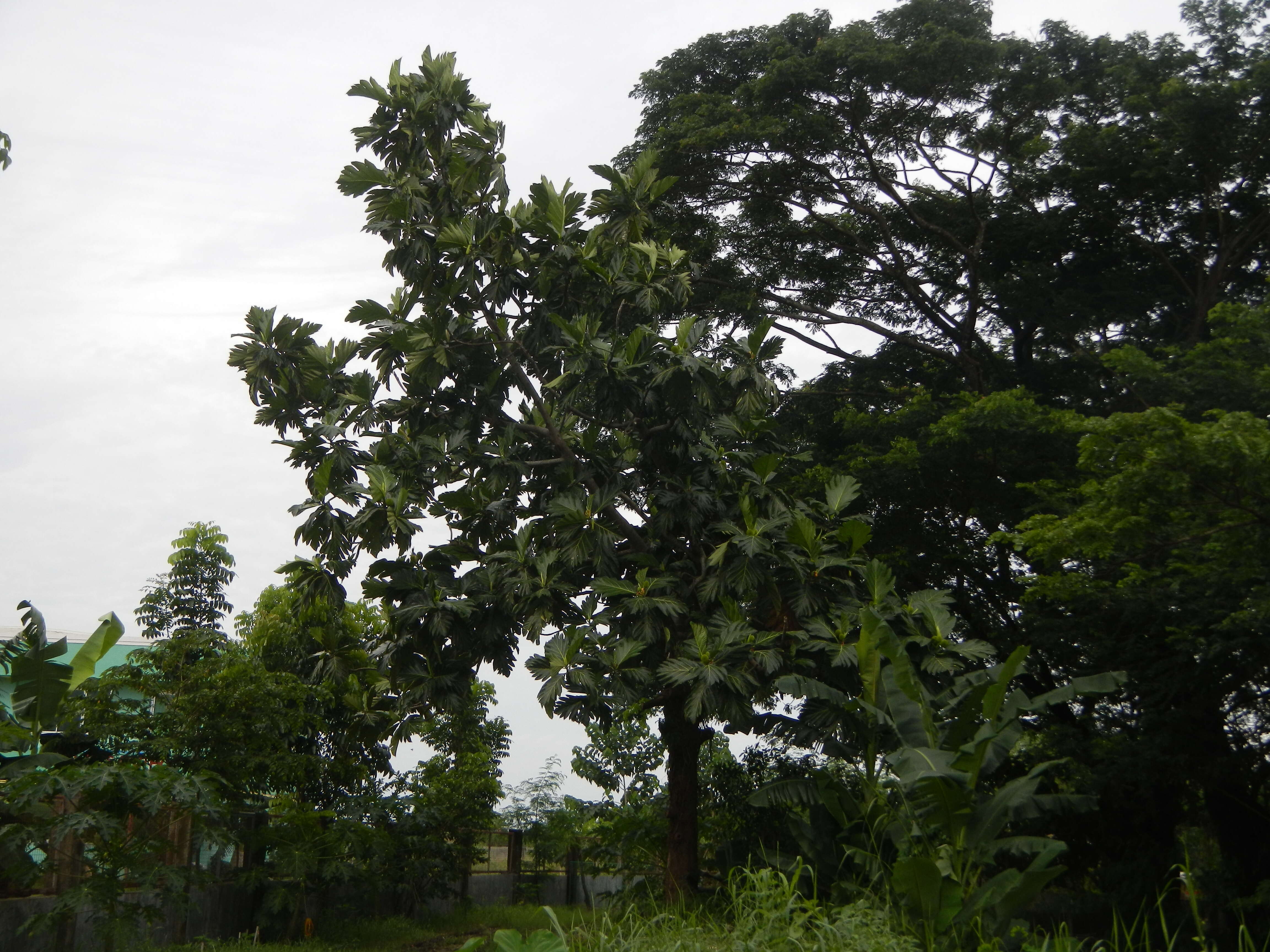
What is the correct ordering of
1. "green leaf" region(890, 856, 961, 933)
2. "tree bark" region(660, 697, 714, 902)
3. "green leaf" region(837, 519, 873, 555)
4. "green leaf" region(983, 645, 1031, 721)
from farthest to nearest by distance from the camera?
"tree bark" region(660, 697, 714, 902) → "green leaf" region(837, 519, 873, 555) → "green leaf" region(983, 645, 1031, 721) → "green leaf" region(890, 856, 961, 933)

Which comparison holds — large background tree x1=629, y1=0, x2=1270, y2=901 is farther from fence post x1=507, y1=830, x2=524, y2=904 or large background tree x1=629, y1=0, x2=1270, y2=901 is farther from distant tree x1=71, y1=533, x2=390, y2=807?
fence post x1=507, y1=830, x2=524, y2=904

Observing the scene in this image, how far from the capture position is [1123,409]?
39.5 feet

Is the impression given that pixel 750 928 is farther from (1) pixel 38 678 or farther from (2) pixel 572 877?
(2) pixel 572 877

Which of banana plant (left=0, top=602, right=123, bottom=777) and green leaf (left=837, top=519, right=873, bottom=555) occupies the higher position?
green leaf (left=837, top=519, right=873, bottom=555)

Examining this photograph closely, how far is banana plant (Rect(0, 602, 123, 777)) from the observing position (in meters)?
7.12

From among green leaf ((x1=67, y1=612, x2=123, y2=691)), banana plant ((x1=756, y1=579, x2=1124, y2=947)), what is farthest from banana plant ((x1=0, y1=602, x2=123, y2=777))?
banana plant ((x1=756, y1=579, x2=1124, y2=947))

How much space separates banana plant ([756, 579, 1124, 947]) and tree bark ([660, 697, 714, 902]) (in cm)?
156

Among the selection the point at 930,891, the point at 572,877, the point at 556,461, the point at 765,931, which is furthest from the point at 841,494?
the point at 572,877

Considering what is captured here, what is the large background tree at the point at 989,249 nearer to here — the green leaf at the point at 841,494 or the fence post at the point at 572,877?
the green leaf at the point at 841,494

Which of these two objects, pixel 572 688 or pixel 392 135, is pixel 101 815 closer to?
pixel 572 688

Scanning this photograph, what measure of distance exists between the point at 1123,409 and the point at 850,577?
16.8 feet

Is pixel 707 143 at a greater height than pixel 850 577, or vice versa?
pixel 707 143

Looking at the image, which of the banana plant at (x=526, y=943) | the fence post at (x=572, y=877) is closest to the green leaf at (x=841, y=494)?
the banana plant at (x=526, y=943)

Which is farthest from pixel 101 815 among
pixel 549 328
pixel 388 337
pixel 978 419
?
pixel 978 419
